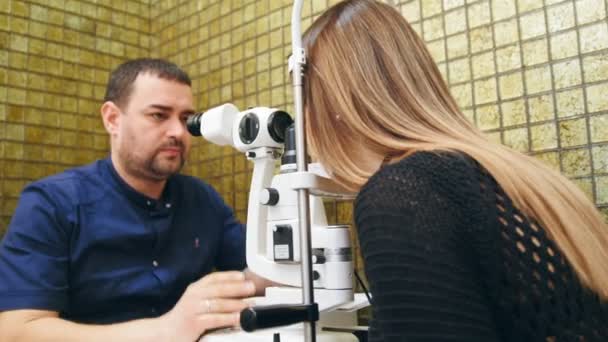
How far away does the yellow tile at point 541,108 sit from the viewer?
1.06 meters

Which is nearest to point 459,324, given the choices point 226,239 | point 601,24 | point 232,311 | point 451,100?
point 451,100

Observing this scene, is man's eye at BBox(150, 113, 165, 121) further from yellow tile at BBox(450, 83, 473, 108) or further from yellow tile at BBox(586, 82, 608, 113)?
yellow tile at BBox(586, 82, 608, 113)

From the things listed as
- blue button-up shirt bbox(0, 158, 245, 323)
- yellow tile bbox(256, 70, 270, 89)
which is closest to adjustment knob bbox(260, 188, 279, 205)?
blue button-up shirt bbox(0, 158, 245, 323)

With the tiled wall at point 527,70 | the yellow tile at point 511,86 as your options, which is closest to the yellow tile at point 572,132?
the tiled wall at point 527,70

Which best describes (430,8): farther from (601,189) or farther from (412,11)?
(601,189)

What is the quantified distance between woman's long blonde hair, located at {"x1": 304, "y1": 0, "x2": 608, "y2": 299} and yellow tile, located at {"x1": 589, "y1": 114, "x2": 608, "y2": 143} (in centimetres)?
39

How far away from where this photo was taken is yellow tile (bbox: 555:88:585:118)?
1.02 meters

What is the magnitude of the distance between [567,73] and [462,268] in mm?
685

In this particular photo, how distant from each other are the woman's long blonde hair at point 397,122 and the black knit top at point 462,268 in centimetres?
3

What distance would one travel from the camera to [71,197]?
1.21 metres

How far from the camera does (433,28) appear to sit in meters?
1.24

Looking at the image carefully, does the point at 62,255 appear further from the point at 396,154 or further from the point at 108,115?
the point at 396,154

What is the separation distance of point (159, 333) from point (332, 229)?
0.37 m

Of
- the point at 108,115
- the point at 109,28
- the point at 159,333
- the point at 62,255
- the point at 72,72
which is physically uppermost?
the point at 109,28
